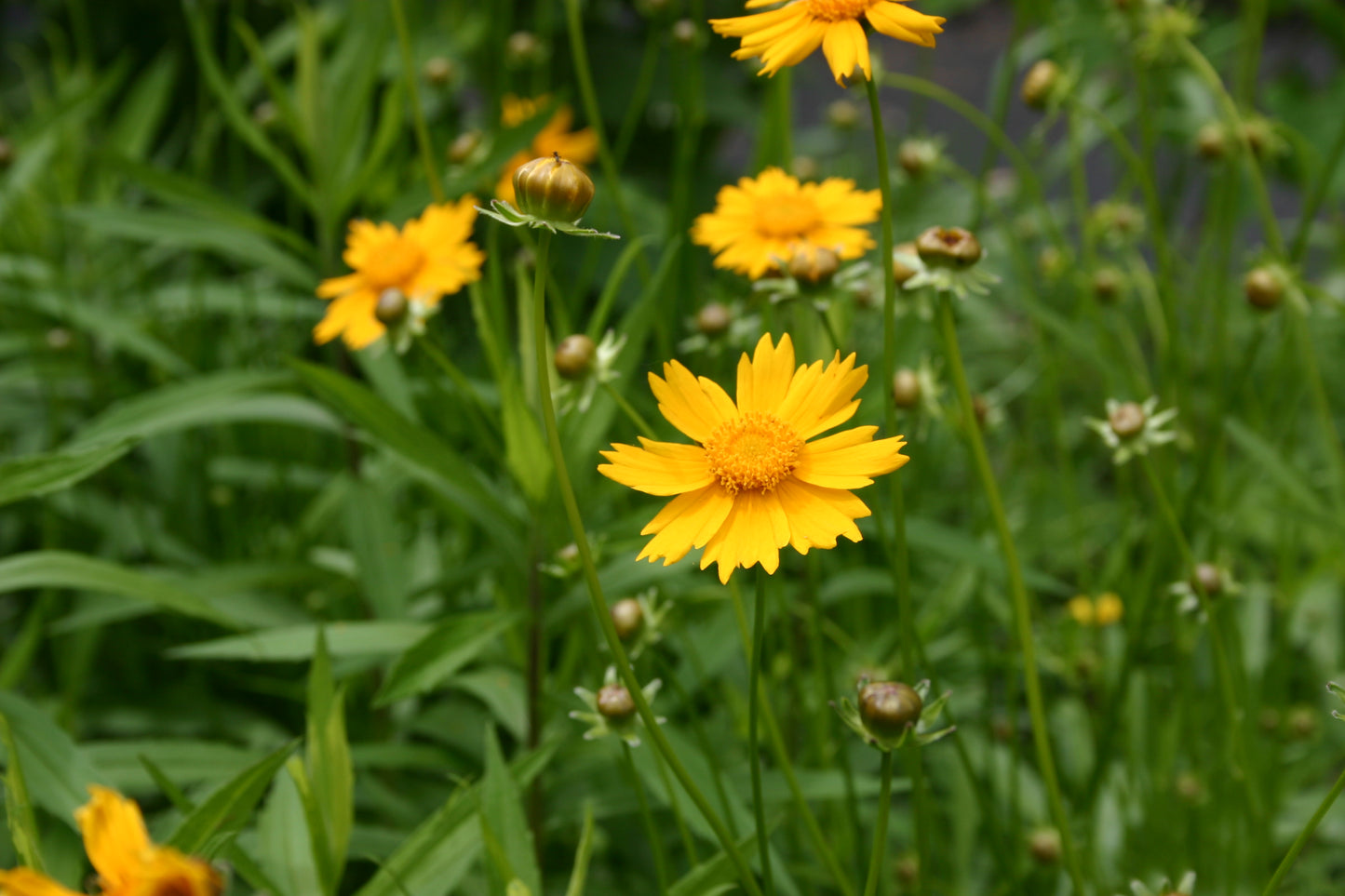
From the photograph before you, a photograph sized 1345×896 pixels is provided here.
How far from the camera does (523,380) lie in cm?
78

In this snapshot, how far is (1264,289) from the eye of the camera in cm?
79

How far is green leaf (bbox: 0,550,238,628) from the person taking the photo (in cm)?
69

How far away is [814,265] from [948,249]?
0.28 feet

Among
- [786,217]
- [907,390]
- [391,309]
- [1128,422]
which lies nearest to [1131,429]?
[1128,422]

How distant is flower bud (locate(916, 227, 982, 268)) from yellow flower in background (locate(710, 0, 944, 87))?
0.11 m

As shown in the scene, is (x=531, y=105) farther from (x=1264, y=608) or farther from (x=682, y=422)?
(x=1264, y=608)

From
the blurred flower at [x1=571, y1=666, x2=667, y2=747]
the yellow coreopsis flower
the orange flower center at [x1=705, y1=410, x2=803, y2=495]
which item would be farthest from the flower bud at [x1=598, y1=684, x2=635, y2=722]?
the yellow coreopsis flower

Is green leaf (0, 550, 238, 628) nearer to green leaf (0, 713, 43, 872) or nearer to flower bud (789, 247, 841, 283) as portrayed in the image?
green leaf (0, 713, 43, 872)

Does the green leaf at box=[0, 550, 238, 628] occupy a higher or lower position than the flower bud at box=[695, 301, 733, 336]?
lower

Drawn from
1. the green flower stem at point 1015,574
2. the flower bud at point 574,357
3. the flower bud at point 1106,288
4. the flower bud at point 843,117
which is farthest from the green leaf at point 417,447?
the flower bud at point 843,117

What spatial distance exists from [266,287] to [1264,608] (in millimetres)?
1181

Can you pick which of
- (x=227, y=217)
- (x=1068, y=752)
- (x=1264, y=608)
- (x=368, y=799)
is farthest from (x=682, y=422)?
(x=1264, y=608)

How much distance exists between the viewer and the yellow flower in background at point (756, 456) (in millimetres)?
462

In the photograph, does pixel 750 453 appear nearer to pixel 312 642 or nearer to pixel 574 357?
pixel 574 357
